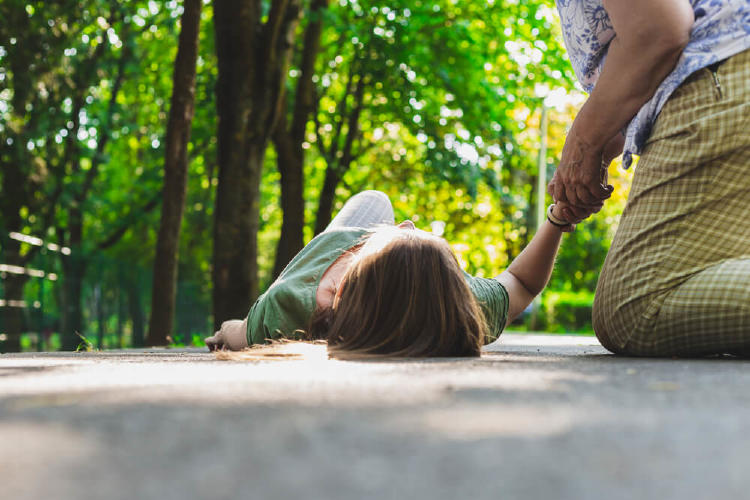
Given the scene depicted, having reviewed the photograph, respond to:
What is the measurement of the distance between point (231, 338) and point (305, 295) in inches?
30.2

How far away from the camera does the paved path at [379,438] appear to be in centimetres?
106

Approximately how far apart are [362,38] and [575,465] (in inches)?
517

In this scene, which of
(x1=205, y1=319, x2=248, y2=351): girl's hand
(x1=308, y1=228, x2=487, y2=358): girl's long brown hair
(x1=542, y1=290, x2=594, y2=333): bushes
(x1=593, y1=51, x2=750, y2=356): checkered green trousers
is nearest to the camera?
(x1=593, y1=51, x2=750, y2=356): checkered green trousers

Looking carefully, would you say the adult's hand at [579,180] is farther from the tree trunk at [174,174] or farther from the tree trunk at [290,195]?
the tree trunk at [290,195]

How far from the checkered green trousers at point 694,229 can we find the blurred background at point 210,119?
6.36 metres

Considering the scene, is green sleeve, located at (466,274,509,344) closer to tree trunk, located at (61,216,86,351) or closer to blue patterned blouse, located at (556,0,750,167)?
blue patterned blouse, located at (556,0,750,167)

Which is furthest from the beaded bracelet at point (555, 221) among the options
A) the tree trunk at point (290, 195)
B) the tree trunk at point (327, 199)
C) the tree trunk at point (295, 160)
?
the tree trunk at point (327, 199)

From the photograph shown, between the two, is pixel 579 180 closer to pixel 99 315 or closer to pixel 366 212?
pixel 366 212

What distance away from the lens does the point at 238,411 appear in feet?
5.26

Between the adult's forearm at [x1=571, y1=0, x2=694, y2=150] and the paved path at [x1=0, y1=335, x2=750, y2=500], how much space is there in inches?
60.5

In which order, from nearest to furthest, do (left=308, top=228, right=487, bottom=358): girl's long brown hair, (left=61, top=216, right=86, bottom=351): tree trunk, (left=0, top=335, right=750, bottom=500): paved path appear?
1. (left=0, top=335, right=750, bottom=500): paved path
2. (left=308, top=228, right=487, bottom=358): girl's long brown hair
3. (left=61, top=216, right=86, bottom=351): tree trunk

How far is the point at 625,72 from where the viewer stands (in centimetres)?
329

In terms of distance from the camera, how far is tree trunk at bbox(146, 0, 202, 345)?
8977 mm

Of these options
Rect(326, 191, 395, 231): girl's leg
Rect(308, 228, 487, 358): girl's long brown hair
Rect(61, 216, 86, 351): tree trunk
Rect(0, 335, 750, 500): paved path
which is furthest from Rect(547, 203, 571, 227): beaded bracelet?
Rect(61, 216, 86, 351): tree trunk
